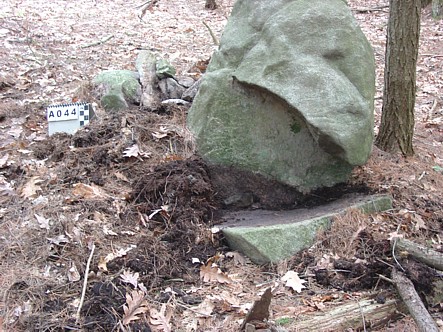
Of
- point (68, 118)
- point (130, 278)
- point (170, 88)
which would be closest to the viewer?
point (130, 278)

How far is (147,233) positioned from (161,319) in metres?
1.03

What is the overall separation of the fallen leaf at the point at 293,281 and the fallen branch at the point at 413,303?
2.11 ft

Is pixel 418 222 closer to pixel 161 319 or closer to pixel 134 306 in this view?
pixel 161 319

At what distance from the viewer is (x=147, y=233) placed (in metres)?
4.14

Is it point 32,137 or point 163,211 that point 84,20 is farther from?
point 163,211

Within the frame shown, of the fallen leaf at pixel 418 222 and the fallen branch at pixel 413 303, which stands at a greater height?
the fallen leaf at pixel 418 222

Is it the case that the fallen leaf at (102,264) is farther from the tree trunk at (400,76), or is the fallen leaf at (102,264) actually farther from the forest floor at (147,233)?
the tree trunk at (400,76)

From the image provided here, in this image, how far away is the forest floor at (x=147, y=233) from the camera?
3.36m

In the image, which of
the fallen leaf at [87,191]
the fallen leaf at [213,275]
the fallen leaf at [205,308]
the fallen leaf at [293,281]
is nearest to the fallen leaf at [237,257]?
the fallen leaf at [213,275]

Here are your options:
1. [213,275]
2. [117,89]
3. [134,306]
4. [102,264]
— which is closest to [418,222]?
[213,275]

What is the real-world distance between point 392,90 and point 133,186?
2.85 m

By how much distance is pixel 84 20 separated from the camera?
34.2ft

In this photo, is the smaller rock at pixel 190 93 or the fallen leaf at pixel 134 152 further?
the smaller rock at pixel 190 93

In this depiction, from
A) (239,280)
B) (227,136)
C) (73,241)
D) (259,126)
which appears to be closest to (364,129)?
(259,126)
